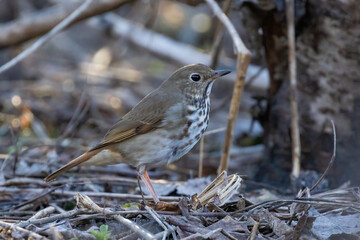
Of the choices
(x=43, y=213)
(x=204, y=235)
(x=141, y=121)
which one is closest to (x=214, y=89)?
(x=141, y=121)

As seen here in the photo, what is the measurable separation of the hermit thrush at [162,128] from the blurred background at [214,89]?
0.67 meters

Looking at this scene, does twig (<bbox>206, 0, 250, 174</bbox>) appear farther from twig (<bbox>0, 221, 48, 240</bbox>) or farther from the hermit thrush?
twig (<bbox>0, 221, 48, 240</bbox>)

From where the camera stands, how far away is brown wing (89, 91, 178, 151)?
14.6 ft

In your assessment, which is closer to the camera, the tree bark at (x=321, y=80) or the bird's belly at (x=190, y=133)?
the bird's belly at (x=190, y=133)

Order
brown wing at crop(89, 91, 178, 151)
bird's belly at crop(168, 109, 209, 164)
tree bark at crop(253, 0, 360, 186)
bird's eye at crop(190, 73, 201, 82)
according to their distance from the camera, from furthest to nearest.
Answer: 1. tree bark at crop(253, 0, 360, 186)
2. bird's eye at crop(190, 73, 201, 82)
3. brown wing at crop(89, 91, 178, 151)
4. bird's belly at crop(168, 109, 209, 164)

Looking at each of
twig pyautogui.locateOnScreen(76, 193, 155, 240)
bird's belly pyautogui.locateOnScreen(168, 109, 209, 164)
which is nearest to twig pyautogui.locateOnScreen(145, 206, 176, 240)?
twig pyautogui.locateOnScreen(76, 193, 155, 240)

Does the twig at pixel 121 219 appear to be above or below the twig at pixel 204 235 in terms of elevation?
below

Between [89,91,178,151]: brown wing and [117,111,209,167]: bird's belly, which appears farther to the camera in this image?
[89,91,178,151]: brown wing

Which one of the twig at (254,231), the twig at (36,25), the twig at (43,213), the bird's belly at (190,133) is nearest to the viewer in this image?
the twig at (254,231)

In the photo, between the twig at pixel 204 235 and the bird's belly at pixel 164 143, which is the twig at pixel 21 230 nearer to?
the twig at pixel 204 235

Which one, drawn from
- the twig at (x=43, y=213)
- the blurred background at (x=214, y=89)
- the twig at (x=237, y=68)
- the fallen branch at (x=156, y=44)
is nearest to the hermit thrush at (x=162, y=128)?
the twig at (x=237, y=68)

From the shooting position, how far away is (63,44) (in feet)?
34.9

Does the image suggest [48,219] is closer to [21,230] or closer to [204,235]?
[21,230]

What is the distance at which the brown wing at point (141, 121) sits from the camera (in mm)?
4457
